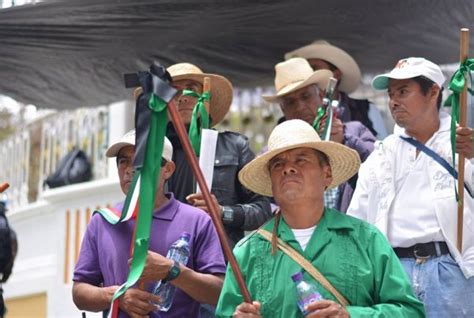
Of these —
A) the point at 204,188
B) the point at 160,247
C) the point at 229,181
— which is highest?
the point at 229,181

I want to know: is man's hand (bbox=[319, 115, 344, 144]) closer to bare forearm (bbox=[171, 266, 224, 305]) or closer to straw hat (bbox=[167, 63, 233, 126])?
straw hat (bbox=[167, 63, 233, 126])

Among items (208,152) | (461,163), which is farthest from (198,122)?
(461,163)

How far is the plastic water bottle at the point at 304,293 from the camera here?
16.2ft

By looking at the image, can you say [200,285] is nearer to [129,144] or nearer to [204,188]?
[204,188]

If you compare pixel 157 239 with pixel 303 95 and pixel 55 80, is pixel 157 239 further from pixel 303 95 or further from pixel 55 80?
pixel 55 80

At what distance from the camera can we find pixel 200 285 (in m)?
5.61

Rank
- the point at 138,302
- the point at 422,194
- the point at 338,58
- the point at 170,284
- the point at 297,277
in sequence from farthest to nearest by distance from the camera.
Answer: the point at 338,58 → the point at 422,194 → the point at 170,284 → the point at 138,302 → the point at 297,277

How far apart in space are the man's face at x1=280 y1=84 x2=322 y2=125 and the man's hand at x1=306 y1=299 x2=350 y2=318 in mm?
2704

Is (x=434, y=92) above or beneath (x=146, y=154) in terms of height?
above

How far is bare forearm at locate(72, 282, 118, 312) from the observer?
5715 millimetres

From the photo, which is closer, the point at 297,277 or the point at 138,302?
the point at 297,277

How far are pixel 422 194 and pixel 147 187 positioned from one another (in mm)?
1717

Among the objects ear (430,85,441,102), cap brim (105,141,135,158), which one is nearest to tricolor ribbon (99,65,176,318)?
cap brim (105,141,135,158)

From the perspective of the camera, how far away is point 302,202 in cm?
536
